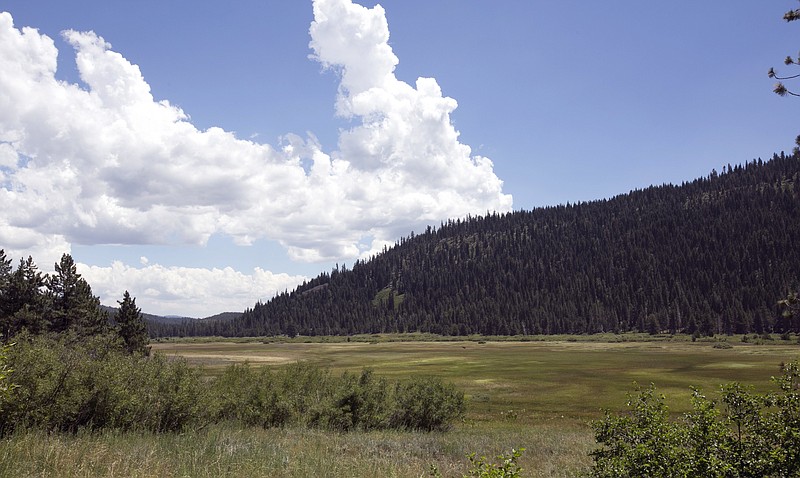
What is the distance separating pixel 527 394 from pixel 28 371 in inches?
1667

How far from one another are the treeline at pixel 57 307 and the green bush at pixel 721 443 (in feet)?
170

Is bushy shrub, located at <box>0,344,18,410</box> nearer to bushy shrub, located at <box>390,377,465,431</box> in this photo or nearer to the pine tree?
bushy shrub, located at <box>390,377,465,431</box>

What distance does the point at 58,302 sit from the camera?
57.6 metres

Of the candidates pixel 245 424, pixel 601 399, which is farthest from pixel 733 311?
pixel 245 424

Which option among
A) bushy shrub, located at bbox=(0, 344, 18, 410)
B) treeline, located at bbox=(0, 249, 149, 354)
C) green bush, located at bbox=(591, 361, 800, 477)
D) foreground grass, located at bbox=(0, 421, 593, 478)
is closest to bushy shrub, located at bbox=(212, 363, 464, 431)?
foreground grass, located at bbox=(0, 421, 593, 478)

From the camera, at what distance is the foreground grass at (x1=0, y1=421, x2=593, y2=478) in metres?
10.1

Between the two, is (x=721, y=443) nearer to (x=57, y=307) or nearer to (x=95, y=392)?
(x=95, y=392)

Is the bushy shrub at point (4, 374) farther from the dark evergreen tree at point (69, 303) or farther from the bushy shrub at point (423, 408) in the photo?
the dark evergreen tree at point (69, 303)

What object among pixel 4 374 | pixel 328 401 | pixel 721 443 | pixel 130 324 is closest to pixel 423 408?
pixel 328 401

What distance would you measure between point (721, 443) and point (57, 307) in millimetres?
68868

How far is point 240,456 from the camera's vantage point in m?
12.4

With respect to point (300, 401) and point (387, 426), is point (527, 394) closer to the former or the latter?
point (387, 426)

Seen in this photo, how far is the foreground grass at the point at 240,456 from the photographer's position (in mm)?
10070

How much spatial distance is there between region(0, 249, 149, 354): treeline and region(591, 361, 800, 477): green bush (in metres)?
51.9
